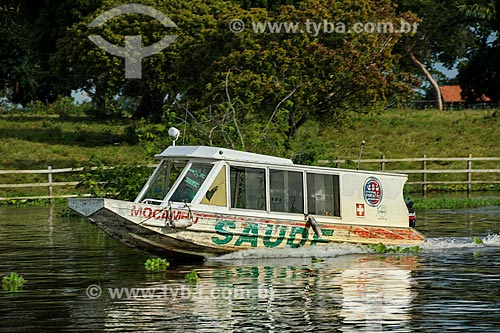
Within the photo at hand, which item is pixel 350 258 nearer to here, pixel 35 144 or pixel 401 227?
pixel 401 227

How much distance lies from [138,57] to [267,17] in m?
10.4

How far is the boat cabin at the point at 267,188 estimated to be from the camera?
2136cm

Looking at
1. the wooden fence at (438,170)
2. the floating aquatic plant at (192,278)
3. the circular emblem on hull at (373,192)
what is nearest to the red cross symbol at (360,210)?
the circular emblem on hull at (373,192)

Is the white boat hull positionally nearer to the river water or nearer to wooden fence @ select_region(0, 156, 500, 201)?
the river water

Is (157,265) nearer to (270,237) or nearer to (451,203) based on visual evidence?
(270,237)

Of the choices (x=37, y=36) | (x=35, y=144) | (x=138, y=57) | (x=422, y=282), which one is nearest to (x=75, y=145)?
(x=35, y=144)

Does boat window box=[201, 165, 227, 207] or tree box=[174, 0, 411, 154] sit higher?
tree box=[174, 0, 411, 154]

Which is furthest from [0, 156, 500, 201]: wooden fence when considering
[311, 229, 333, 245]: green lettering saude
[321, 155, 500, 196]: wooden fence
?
[311, 229, 333, 245]: green lettering saude

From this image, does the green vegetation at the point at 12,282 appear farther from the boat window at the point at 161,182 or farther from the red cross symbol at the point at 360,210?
the red cross symbol at the point at 360,210

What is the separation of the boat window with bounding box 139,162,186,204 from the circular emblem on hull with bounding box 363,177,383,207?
13.6 feet

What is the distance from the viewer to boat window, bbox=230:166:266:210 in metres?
21.7

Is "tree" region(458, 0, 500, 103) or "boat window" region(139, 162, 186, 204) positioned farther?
"tree" region(458, 0, 500, 103)

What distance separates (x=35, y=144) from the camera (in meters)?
57.1

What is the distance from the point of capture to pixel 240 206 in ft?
71.6
